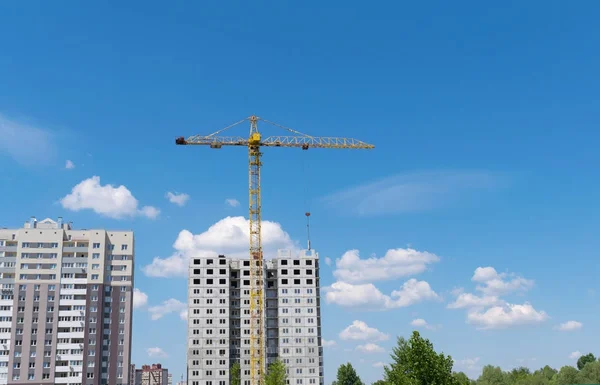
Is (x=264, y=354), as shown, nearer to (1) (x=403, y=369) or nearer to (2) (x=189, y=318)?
(2) (x=189, y=318)

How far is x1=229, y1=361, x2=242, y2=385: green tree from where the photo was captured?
145500 mm

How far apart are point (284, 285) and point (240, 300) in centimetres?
1242

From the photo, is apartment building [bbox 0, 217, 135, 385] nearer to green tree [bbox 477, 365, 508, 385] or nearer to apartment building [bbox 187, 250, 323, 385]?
apartment building [bbox 187, 250, 323, 385]

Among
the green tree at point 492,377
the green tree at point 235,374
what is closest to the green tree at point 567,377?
the green tree at point 492,377

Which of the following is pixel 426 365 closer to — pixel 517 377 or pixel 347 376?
pixel 347 376

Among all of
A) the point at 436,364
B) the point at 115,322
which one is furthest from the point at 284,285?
the point at 436,364

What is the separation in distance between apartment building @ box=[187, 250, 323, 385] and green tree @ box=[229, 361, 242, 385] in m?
0.84

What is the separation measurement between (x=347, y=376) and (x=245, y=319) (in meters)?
31.8

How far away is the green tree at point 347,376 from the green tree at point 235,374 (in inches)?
1138

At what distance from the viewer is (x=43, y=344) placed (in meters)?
133

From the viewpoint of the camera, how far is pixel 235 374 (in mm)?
146500

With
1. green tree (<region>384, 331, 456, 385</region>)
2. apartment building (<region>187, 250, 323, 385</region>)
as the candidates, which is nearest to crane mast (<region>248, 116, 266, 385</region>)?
apartment building (<region>187, 250, 323, 385</region>)

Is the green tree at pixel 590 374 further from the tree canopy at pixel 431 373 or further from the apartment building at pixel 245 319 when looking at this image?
the apartment building at pixel 245 319

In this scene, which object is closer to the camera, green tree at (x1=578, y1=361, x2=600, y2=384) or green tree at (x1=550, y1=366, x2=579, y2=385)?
green tree at (x1=578, y1=361, x2=600, y2=384)
